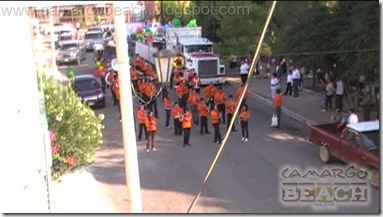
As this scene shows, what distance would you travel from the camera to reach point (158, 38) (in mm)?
37906

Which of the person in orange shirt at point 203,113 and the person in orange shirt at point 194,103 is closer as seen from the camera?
the person in orange shirt at point 203,113

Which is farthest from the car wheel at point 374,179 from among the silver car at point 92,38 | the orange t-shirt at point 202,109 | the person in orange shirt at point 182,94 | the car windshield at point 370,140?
the silver car at point 92,38

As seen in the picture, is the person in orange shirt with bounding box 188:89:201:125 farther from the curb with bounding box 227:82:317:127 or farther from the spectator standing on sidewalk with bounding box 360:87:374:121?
the spectator standing on sidewalk with bounding box 360:87:374:121

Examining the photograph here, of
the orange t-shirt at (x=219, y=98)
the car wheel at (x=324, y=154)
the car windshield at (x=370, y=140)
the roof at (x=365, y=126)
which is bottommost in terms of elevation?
the car wheel at (x=324, y=154)

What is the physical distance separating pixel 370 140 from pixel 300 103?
1052 centimetres

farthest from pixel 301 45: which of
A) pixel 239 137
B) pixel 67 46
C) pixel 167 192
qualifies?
pixel 67 46

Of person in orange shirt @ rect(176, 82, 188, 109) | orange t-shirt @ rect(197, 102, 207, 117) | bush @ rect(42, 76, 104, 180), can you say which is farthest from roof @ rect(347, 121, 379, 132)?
person in orange shirt @ rect(176, 82, 188, 109)

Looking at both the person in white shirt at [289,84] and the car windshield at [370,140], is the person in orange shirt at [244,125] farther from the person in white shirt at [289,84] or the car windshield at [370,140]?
the person in white shirt at [289,84]

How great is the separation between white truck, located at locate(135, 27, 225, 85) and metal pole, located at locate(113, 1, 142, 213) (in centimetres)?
2240

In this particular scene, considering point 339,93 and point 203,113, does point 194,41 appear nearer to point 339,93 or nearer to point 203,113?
point 339,93

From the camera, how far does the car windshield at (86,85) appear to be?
85.6ft

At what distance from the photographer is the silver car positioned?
51.6 m

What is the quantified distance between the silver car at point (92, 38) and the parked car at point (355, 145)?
122 feet

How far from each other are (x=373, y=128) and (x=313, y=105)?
9705mm
